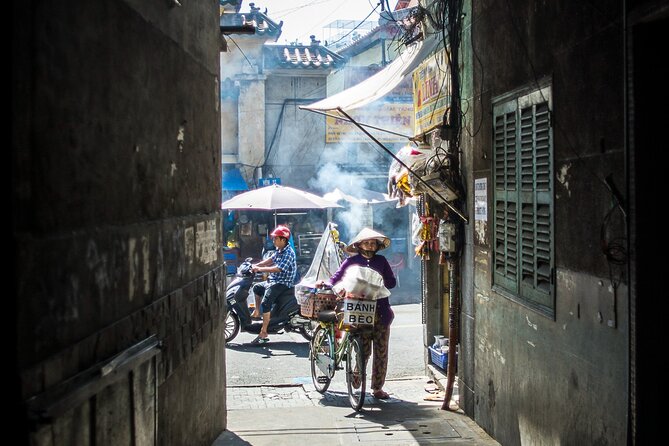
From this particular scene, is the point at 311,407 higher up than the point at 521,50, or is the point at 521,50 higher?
the point at 521,50

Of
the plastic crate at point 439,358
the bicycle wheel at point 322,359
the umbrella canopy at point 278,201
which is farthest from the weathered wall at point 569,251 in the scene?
the umbrella canopy at point 278,201

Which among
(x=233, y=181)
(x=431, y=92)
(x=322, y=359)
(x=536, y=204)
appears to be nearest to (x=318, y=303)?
(x=322, y=359)

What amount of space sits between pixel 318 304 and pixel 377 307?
864 millimetres

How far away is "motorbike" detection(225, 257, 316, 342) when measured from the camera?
12773 millimetres

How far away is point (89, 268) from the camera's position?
357cm

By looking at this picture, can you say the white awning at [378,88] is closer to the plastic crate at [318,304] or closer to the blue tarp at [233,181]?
the plastic crate at [318,304]

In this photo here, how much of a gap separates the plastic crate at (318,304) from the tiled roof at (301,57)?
18229 mm

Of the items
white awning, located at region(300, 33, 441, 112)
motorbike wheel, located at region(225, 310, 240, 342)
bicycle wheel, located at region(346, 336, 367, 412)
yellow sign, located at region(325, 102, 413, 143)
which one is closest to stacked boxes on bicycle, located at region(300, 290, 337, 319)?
bicycle wheel, located at region(346, 336, 367, 412)

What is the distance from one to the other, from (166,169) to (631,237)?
3.16 meters

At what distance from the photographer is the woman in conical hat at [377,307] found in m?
9.11

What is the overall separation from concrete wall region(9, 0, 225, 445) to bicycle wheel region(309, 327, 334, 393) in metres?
2.91

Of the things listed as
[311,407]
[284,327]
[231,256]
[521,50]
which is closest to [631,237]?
[521,50]

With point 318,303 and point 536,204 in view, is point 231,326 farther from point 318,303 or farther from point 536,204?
point 536,204

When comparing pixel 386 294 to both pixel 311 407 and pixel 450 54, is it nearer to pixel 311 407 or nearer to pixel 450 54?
pixel 311 407
